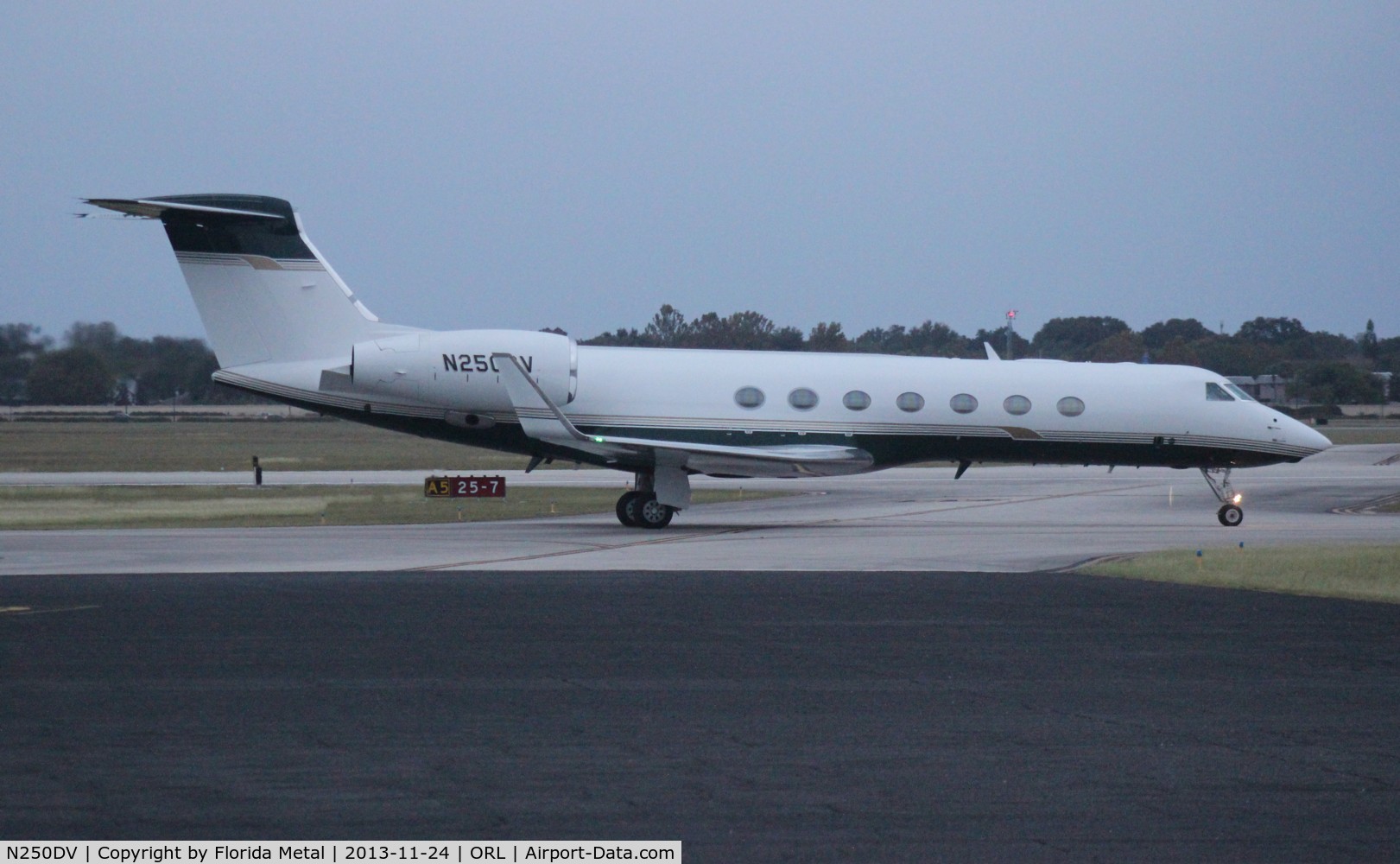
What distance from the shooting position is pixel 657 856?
607 cm

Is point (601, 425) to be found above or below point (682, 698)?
above

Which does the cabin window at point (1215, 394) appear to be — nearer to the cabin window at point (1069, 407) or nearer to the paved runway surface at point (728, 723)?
the cabin window at point (1069, 407)

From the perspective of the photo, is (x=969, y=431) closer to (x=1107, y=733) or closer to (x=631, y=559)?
(x=631, y=559)

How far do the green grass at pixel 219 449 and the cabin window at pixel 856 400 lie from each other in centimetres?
1951

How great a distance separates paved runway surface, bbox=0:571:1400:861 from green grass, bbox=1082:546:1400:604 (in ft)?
3.58

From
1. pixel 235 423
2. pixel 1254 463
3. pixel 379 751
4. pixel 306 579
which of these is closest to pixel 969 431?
pixel 1254 463

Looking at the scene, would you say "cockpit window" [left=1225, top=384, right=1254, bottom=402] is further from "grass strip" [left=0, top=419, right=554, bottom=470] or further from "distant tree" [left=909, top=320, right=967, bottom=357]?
"distant tree" [left=909, top=320, right=967, bottom=357]

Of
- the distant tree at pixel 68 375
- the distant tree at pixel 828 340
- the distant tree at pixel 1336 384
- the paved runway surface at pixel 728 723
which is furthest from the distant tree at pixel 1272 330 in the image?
the paved runway surface at pixel 728 723

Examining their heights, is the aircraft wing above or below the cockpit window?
below

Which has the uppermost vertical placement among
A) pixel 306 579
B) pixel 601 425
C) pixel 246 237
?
pixel 246 237

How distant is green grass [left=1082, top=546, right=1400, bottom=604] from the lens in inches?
599

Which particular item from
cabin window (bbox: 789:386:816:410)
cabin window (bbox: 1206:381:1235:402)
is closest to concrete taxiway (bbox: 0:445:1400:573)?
cabin window (bbox: 789:386:816:410)

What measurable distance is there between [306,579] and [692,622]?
562 cm

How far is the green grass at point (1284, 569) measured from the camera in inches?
599
